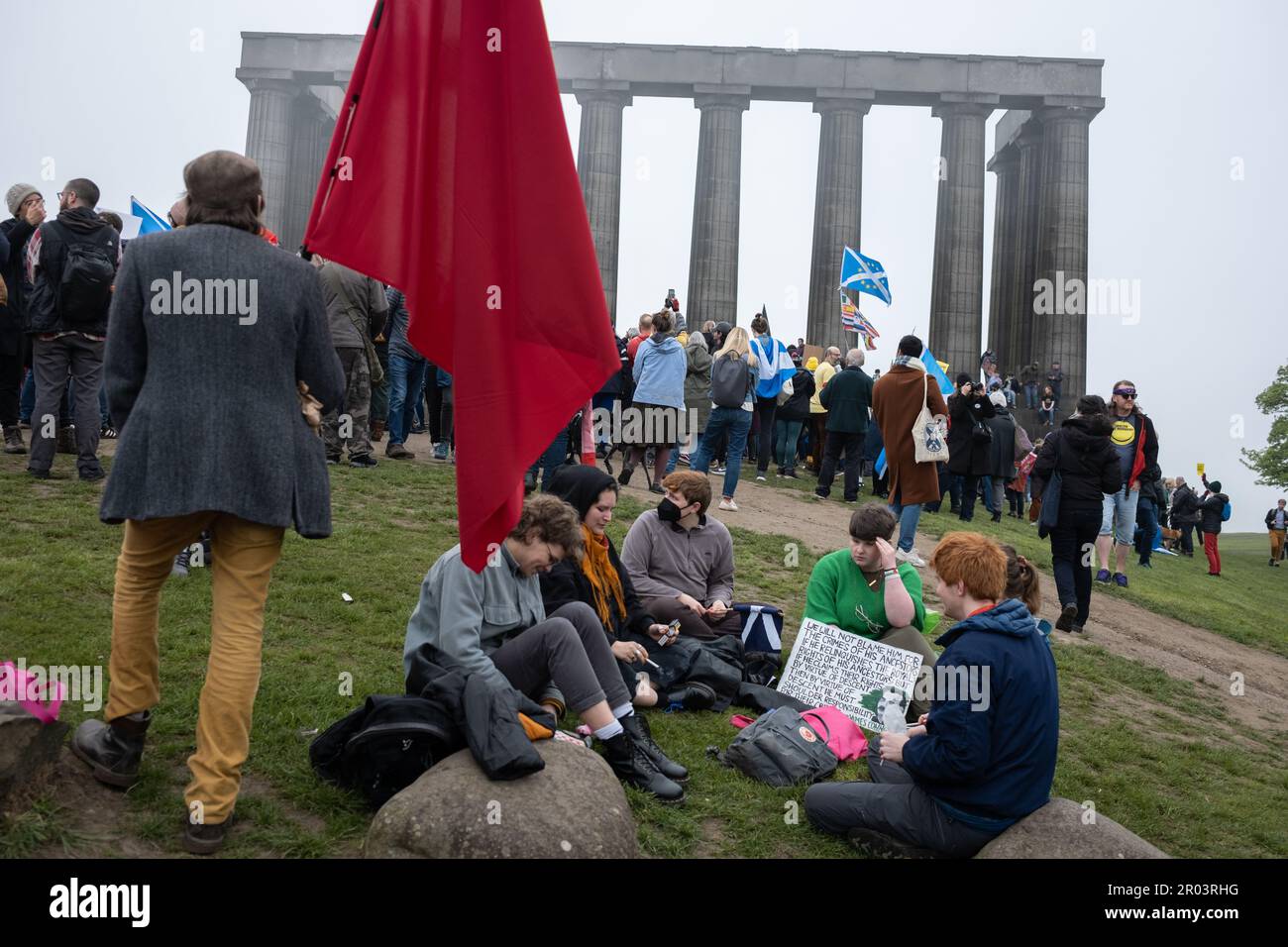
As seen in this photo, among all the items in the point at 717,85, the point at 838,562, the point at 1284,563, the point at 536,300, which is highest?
the point at 717,85

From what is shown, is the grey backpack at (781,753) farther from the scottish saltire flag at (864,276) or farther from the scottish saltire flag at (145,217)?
the scottish saltire flag at (864,276)

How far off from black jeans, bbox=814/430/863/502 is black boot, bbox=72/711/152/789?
39.7ft

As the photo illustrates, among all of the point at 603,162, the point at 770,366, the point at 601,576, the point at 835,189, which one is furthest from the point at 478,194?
the point at 835,189

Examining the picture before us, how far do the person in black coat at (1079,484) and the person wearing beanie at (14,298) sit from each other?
29.2ft

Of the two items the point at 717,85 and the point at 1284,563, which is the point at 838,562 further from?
the point at 717,85

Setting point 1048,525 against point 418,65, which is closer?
point 418,65

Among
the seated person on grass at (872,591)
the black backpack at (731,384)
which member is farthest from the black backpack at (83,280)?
the black backpack at (731,384)

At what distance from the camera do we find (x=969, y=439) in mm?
17344

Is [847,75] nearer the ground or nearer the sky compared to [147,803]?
nearer the sky

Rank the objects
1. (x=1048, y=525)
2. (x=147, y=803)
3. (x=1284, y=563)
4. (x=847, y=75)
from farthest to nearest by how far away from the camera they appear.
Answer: (x=847, y=75), (x=1284, y=563), (x=1048, y=525), (x=147, y=803)

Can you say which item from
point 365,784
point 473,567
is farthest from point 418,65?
point 365,784

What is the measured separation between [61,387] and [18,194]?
2.00 metres

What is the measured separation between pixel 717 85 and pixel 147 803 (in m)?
35.9
